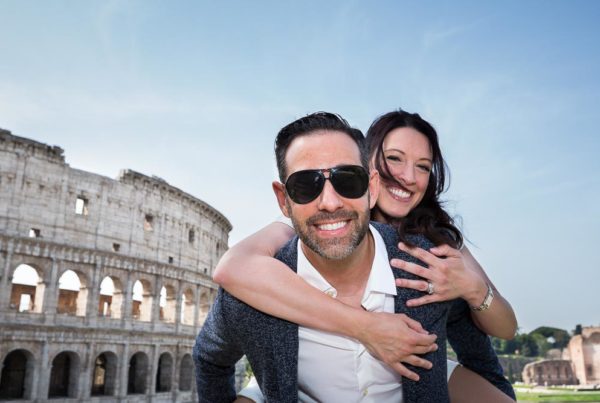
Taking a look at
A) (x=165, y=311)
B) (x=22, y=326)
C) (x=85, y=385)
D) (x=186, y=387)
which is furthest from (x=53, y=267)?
(x=186, y=387)

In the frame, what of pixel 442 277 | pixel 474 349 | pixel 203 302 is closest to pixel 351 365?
pixel 442 277

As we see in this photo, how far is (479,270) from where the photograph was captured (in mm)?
3084

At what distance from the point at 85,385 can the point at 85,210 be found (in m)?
9.05

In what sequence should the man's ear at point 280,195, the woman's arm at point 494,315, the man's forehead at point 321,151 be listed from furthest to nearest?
the woman's arm at point 494,315, the man's ear at point 280,195, the man's forehead at point 321,151

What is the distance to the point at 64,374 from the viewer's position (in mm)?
27984

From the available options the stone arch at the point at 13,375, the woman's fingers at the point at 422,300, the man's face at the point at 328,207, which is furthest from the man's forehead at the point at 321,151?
the stone arch at the point at 13,375

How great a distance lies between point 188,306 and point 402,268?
107 ft

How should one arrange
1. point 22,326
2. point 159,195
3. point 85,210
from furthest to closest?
point 159,195 < point 85,210 < point 22,326

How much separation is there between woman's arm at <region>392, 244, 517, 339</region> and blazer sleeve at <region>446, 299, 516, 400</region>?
83 millimetres

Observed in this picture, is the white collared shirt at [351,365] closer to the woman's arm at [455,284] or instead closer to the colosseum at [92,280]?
the woman's arm at [455,284]

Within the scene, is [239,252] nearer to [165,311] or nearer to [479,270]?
[479,270]

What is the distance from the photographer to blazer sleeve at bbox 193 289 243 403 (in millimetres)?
2660

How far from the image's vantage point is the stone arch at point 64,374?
25781mm

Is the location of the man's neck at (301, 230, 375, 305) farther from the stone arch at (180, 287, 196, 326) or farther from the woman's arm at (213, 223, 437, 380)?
the stone arch at (180, 287, 196, 326)
